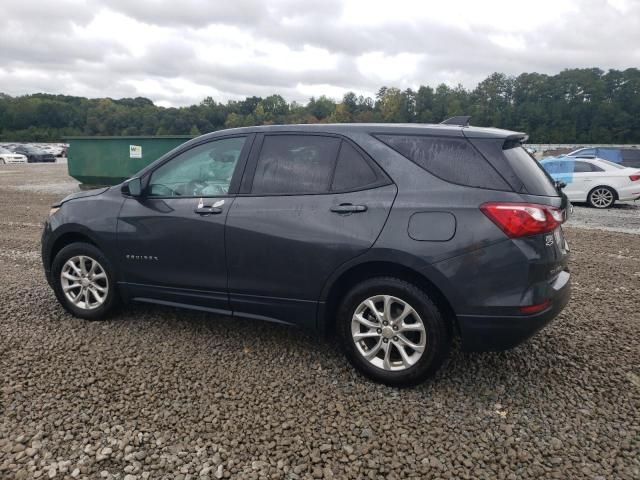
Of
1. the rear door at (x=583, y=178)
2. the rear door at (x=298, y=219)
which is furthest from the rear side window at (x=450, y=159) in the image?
the rear door at (x=583, y=178)

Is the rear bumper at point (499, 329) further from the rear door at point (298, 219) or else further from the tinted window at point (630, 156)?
the tinted window at point (630, 156)

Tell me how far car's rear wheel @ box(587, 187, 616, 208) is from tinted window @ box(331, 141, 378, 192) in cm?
1255

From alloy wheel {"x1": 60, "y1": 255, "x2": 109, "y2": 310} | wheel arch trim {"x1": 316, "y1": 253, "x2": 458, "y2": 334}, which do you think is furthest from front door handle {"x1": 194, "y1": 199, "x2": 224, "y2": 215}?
alloy wheel {"x1": 60, "y1": 255, "x2": 109, "y2": 310}

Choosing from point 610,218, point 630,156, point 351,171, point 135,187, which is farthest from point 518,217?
point 630,156

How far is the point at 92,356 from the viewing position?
148 inches

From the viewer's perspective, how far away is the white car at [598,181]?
527 inches

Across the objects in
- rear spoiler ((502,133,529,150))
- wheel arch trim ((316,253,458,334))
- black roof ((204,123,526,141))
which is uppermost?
black roof ((204,123,526,141))

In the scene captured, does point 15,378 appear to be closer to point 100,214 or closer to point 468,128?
point 100,214

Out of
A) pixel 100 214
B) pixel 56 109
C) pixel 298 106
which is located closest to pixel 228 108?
pixel 298 106

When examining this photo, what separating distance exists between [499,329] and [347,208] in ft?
3.92

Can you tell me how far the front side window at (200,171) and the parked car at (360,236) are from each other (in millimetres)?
12

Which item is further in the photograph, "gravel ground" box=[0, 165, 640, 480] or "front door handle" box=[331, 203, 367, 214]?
"front door handle" box=[331, 203, 367, 214]

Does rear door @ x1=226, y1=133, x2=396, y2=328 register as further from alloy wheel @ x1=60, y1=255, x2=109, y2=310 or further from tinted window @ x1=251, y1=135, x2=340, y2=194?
alloy wheel @ x1=60, y1=255, x2=109, y2=310

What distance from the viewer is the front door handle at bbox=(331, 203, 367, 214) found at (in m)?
3.28
